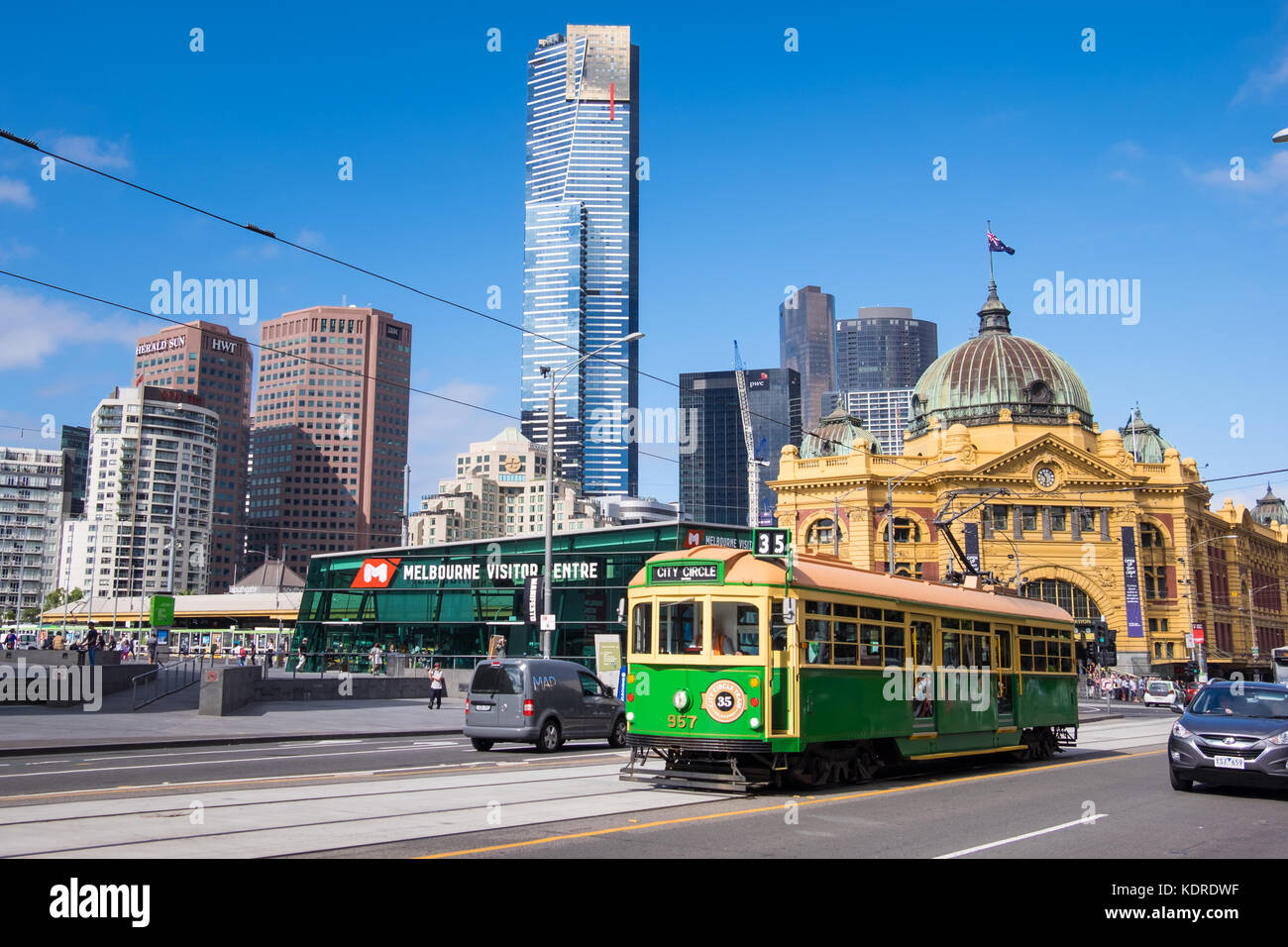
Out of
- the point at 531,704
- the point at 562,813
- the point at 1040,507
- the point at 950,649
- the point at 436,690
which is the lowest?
the point at 562,813

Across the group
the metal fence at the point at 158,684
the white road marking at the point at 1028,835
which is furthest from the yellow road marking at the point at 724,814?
the metal fence at the point at 158,684

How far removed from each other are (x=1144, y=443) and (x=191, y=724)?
275ft

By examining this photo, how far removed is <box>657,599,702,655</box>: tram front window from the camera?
599 inches

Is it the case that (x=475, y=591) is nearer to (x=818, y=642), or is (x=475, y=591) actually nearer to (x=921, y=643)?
(x=921, y=643)

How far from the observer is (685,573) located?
50.8 feet

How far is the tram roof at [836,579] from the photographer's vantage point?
49.6ft

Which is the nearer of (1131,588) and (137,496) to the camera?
(1131,588)

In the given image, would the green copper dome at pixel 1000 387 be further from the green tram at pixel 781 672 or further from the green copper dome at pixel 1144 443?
the green tram at pixel 781 672

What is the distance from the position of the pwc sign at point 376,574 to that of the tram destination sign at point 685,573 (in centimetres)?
3862

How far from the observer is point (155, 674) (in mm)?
37000

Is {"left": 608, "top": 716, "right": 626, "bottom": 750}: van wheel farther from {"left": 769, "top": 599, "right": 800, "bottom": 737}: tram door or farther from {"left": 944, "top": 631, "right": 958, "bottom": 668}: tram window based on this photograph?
{"left": 769, "top": 599, "right": 800, "bottom": 737}: tram door

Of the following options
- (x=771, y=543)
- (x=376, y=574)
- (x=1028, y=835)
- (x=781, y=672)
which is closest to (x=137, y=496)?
(x=376, y=574)

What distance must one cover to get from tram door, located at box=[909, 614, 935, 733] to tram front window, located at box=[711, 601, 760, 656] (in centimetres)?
382
